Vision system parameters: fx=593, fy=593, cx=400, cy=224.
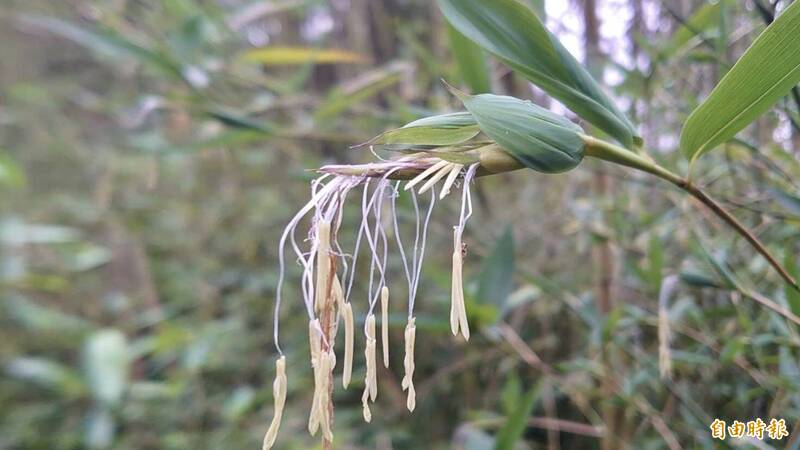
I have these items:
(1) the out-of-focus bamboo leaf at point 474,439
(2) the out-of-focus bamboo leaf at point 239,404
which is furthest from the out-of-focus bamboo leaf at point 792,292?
(2) the out-of-focus bamboo leaf at point 239,404

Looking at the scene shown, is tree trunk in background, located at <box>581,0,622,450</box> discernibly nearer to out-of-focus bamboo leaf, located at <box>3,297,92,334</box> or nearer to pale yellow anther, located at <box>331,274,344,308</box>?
pale yellow anther, located at <box>331,274,344,308</box>

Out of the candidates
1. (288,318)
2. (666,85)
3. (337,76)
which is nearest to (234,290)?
(288,318)

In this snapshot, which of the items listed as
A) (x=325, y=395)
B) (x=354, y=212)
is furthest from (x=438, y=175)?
(x=354, y=212)

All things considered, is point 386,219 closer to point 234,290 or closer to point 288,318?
point 288,318

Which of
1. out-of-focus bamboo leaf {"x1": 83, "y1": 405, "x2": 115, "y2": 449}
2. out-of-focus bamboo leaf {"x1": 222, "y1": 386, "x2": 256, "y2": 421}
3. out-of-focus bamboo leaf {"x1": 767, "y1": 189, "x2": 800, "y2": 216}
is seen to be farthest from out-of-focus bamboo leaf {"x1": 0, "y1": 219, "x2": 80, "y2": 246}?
out-of-focus bamboo leaf {"x1": 767, "y1": 189, "x2": 800, "y2": 216}

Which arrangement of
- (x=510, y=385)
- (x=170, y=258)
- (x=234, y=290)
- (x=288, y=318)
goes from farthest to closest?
(x=170, y=258), (x=234, y=290), (x=288, y=318), (x=510, y=385)

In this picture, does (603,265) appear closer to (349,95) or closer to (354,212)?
(349,95)
